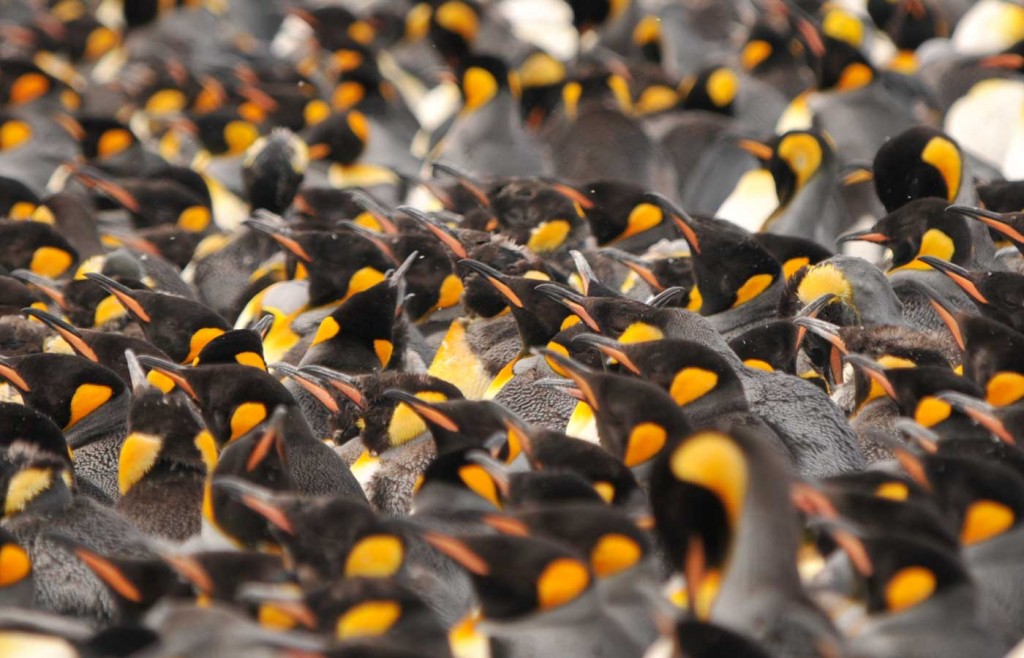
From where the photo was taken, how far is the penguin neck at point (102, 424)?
4980 mm

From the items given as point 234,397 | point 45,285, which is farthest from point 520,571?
point 45,285

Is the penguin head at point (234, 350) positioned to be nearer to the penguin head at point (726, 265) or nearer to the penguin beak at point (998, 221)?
the penguin head at point (726, 265)

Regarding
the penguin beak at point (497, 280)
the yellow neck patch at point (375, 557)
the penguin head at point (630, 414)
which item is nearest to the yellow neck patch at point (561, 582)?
the yellow neck patch at point (375, 557)

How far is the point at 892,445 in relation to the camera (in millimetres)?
3926

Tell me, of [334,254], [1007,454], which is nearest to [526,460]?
[1007,454]

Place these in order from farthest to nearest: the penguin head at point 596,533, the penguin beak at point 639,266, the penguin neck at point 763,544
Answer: the penguin beak at point 639,266
the penguin head at point 596,533
the penguin neck at point 763,544

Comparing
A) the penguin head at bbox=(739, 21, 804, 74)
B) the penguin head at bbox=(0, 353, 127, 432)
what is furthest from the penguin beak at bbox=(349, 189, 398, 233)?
the penguin head at bbox=(739, 21, 804, 74)

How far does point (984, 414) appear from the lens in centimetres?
415

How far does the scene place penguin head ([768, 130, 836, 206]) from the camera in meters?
7.18

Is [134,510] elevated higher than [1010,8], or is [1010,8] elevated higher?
[134,510]

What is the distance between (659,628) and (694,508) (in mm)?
232

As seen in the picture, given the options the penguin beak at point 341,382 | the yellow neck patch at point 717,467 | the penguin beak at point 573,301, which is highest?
the yellow neck patch at point 717,467

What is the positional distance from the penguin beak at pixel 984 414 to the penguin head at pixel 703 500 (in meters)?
0.93

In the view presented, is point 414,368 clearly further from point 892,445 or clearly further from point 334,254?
point 892,445
